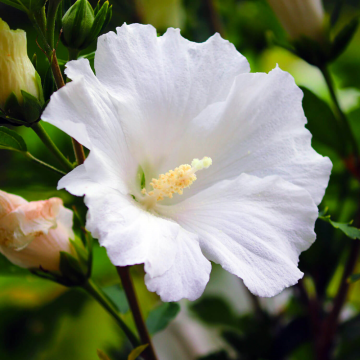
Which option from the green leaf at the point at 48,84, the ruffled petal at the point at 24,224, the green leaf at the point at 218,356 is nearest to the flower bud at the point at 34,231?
the ruffled petal at the point at 24,224

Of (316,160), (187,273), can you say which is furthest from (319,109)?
(187,273)

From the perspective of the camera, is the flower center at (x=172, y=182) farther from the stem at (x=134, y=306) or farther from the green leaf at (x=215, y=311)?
the green leaf at (x=215, y=311)

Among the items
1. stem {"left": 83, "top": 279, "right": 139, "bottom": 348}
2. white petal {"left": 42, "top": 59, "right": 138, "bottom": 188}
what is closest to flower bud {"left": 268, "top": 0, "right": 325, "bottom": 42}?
white petal {"left": 42, "top": 59, "right": 138, "bottom": 188}

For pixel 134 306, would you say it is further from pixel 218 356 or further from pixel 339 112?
pixel 339 112

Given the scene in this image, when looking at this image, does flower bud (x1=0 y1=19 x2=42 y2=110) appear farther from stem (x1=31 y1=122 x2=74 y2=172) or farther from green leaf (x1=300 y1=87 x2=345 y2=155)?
green leaf (x1=300 y1=87 x2=345 y2=155)

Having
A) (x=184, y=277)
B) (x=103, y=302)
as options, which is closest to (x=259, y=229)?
(x=184, y=277)

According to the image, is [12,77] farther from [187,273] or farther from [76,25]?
[187,273]
